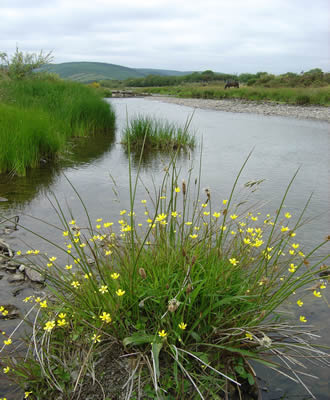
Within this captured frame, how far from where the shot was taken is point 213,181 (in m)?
8.66

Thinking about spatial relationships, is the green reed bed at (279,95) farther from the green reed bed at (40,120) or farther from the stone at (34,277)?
the stone at (34,277)

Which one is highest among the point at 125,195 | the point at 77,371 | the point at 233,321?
the point at 233,321

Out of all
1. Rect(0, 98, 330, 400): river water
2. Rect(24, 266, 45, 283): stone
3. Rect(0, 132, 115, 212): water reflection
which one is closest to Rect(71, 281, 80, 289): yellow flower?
Rect(0, 98, 330, 400): river water

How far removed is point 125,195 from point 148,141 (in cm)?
591

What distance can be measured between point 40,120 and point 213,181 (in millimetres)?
5042

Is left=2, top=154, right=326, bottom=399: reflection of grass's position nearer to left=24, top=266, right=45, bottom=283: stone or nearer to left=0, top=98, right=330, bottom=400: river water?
left=0, top=98, right=330, bottom=400: river water

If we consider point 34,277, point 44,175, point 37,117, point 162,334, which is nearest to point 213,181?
point 44,175

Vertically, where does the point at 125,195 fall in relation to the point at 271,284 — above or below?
below

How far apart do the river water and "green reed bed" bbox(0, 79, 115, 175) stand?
50cm

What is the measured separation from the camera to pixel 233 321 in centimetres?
232

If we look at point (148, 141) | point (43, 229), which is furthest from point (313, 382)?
point (148, 141)

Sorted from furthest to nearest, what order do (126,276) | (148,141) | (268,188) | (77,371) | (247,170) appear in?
(148,141)
(247,170)
(268,188)
(126,276)
(77,371)

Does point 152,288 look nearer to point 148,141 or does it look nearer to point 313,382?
point 313,382

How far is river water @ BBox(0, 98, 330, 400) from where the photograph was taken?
3.72 metres
